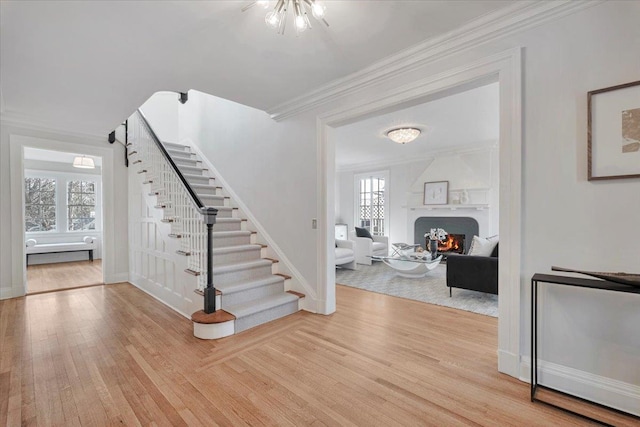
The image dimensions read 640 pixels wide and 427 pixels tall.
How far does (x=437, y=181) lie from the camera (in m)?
6.71

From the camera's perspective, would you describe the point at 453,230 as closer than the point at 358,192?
Yes

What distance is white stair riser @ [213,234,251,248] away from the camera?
154 inches

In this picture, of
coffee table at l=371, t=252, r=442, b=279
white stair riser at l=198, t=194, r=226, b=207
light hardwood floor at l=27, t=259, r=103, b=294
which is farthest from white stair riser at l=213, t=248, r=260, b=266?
light hardwood floor at l=27, t=259, r=103, b=294

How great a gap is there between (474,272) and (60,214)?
9369mm

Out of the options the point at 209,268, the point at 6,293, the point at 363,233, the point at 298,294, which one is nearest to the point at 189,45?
the point at 209,268

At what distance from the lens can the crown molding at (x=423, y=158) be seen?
6094 millimetres

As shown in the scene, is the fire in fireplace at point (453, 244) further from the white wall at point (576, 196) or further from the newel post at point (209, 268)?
the newel post at point (209, 268)

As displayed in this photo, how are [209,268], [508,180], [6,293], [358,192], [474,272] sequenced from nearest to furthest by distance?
[508,180] → [209,268] → [474,272] → [6,293] → [358,192]

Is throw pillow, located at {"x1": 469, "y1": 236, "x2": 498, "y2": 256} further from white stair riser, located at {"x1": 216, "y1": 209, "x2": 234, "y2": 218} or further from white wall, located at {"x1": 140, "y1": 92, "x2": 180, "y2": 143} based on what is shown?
white wall, located at {"x1": 140, "y1": 92, "x2": 180, "y2": 143}

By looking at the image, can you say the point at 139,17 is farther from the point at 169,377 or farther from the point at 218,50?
the point at 169,377

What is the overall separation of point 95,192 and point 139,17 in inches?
299

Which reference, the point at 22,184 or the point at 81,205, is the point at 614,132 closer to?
the point at 22,184

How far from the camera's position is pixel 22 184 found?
416 centimetres

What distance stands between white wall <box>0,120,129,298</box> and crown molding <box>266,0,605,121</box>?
391 cm
